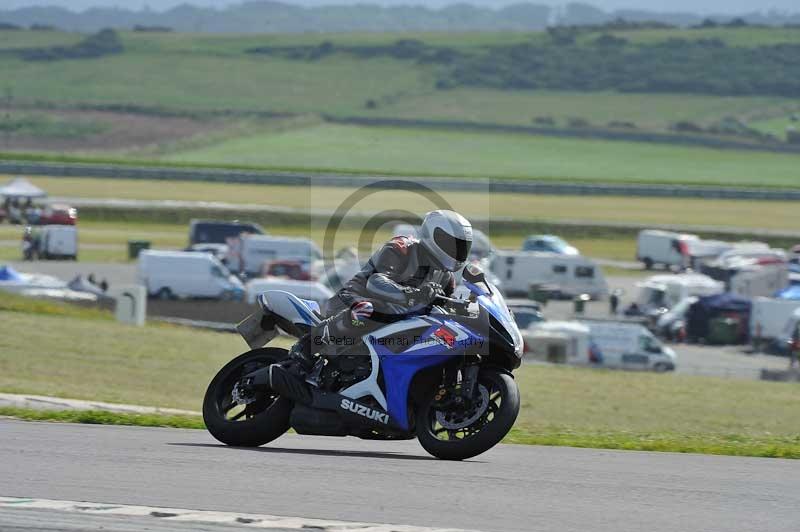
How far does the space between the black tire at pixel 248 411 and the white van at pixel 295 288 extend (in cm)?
2338

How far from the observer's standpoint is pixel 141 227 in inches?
2317

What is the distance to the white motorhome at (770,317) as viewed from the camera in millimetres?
31688

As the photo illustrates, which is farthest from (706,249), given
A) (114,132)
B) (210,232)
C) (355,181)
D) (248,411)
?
(114,132)

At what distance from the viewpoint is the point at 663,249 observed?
164 feet

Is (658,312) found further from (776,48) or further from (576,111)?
(776,48)

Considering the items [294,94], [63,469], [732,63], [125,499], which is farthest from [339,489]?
[732,63]

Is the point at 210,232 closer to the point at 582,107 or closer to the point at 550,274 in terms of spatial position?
the point at 550,274

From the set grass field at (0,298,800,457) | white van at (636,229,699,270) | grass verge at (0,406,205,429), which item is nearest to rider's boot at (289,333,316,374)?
grass verge at (0,406,205,429)

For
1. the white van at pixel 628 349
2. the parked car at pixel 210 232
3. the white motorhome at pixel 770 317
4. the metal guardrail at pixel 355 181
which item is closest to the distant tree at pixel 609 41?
the metal guardrail at pixel 355 181

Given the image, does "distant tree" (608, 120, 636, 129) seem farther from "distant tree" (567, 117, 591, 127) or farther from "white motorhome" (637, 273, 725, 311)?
"white motorhome" (637, 273, 725, 311)

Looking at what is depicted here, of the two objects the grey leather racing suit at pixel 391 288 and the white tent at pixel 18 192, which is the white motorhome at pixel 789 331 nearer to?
the grey leather racing suit at pixel 391 288

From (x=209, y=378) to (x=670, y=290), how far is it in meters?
19.9

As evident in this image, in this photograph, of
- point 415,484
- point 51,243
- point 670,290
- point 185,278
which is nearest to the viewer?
point 415,484

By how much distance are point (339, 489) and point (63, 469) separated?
164cm
